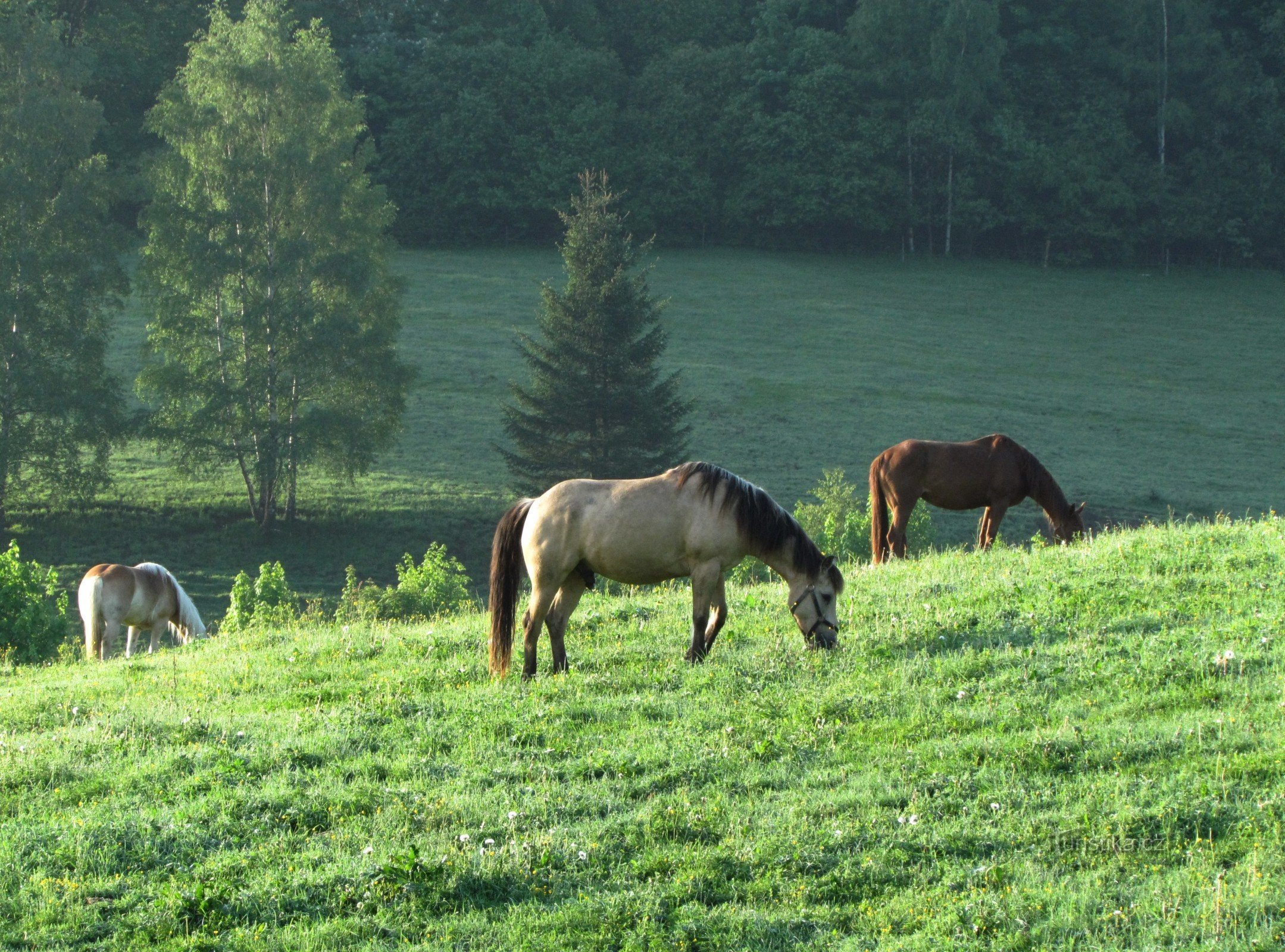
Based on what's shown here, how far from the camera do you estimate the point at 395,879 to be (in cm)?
654

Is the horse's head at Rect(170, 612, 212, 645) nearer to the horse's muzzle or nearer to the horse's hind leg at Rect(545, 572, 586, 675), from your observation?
the horse's hind leg at Rect(545, 572, 586, 675)

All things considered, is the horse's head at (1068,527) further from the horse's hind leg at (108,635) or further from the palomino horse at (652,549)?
the horse's hind leg at (108,635)

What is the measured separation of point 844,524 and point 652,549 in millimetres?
22824

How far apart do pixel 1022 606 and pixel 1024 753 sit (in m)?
3.79

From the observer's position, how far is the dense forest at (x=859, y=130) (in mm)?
79875

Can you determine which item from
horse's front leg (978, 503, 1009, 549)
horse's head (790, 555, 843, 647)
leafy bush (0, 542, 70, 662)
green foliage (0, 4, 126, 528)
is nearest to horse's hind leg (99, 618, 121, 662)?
leafy bush (0, 542, 70, 662)

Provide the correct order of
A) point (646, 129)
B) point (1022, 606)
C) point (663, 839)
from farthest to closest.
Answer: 1. point (646, 129)
2. point (1022, 606)
3. point (663, 839)

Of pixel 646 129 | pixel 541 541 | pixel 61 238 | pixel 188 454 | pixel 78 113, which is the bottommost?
pixel 188 454

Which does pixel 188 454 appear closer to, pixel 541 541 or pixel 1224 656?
pixel 541 541

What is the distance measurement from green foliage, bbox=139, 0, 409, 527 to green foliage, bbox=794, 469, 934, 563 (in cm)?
1578

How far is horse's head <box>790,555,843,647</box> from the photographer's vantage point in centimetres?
1080

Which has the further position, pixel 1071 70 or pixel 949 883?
pixel 1071 70

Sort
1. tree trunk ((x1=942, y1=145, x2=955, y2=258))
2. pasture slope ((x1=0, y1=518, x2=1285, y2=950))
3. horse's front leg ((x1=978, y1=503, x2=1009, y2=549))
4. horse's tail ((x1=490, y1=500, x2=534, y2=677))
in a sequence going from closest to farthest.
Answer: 1. pasture slope ((x1=0, y1=518, x2=1285, y2=950))
2. horse's tail ((x1=490, y1=500, x2=534, y2=677))
3. horse's front leg ((x1=978, y1=503, x2=1009, y2=549))
4. tree trunk ((x1=942, y1=145, x2=955, y2=258))

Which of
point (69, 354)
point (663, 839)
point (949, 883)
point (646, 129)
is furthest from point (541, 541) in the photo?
point (646, 129)
